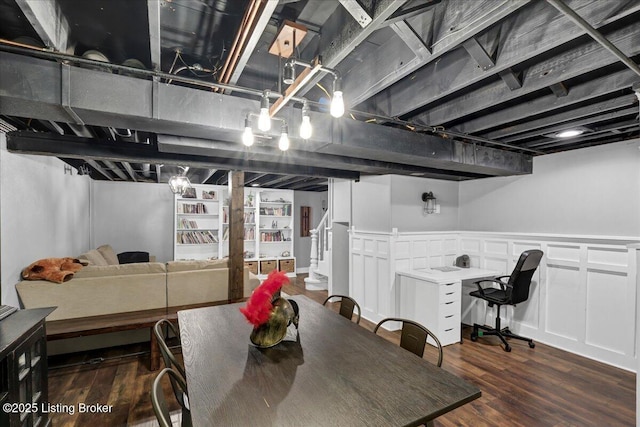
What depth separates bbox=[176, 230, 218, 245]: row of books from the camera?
654 cm

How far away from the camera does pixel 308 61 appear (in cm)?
189

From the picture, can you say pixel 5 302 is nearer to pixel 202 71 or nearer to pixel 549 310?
pixel 202 71

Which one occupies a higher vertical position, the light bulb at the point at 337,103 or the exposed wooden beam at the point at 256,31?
the exposed wooden beam at the point at 256,31

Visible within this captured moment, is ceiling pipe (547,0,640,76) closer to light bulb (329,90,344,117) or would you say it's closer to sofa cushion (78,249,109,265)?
light bulb (329,90,344,117)

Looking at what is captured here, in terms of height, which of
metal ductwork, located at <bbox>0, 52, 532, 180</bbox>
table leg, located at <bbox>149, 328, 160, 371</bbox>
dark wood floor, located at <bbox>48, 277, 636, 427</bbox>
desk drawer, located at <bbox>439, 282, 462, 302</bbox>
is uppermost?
metal ductwork, located at <bbox>0, 52, 532, 180</bbox>

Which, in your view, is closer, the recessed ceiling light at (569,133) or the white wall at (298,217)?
the recessed ceiling light at (569,133)

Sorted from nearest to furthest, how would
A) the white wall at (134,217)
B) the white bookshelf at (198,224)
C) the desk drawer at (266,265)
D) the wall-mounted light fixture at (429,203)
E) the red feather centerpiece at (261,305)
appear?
1. the red feather centerpiece at (261,305)
2. the wall-mounted light fixture at (429,203)
3. the white wall at (134,217)
4. the white bookshelf at (198,224)
5. the desk drawer at (266,265)

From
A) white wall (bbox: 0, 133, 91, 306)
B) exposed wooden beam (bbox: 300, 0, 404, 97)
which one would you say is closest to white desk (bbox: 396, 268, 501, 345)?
exposed wooden beam (bbox: 300, 0, 404, 97)

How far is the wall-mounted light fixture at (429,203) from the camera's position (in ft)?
14.8

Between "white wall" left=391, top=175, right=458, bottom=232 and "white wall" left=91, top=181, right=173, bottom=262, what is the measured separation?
520cm

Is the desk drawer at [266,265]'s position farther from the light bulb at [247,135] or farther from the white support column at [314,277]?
the light bulb at [247,135]

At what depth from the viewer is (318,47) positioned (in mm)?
1745

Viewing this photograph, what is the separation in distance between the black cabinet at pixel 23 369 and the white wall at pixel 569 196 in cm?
504

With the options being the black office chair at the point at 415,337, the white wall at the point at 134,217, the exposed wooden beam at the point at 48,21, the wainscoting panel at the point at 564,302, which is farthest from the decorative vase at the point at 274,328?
the white wall at the point at 134,217
